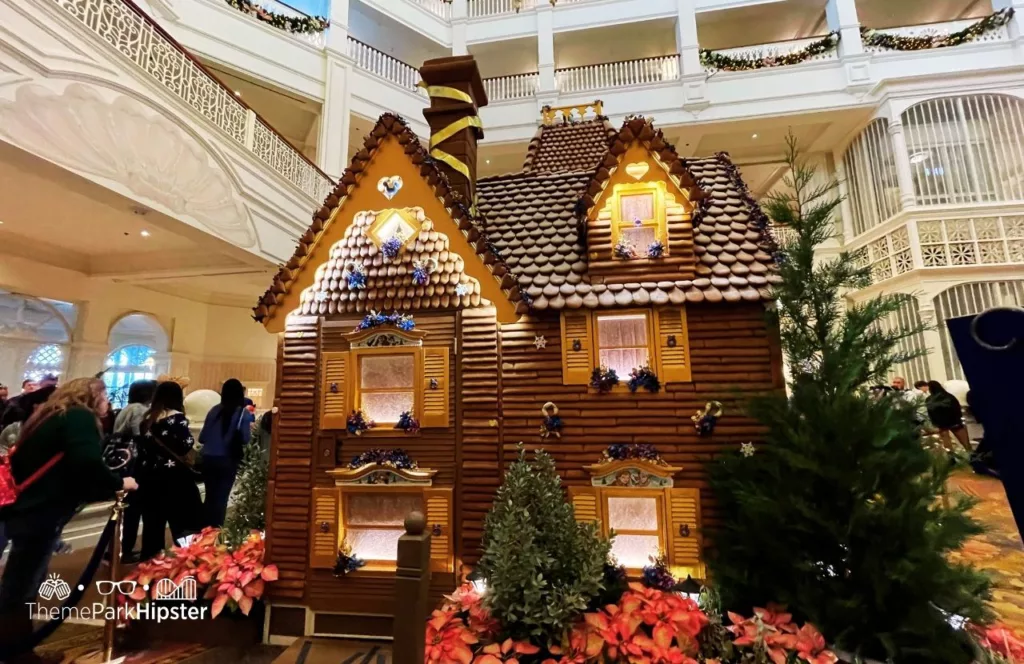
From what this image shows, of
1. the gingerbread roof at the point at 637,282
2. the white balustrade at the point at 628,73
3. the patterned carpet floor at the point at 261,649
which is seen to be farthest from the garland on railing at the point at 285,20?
the patterned carpet floor at the point at 261,649

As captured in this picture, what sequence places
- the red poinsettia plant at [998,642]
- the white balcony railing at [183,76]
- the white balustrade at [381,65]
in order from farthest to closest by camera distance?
1. the white balustrade at [381,65]
2. the white balcony railing at [183,76]
3. the red poinsettia plant at [998,642]

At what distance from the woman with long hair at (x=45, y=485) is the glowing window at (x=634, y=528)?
399 centimetres

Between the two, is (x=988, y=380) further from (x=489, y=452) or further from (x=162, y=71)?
(x=162, y=71)

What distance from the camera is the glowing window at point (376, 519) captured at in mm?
4477

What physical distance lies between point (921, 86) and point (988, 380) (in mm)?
15812

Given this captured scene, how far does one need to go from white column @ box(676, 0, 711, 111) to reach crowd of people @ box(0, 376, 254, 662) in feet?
49.1

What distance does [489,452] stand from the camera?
14.5ft

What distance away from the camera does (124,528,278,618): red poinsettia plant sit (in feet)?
14.0

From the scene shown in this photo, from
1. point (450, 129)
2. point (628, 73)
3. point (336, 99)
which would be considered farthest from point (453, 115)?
point (628, 73)

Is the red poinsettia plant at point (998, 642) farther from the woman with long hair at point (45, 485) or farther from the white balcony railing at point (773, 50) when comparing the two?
the white balcony railing at point (773, 50)

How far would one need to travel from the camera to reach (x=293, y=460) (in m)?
4.59

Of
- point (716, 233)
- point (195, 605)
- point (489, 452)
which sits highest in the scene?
point (716, 233)

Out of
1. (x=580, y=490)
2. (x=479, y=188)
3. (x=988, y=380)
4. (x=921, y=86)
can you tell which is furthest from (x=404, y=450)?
(x=921, y=86)

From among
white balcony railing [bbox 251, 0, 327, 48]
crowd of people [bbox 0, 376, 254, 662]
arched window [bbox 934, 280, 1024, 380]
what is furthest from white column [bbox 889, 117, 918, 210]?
white balcony railing [bbox 251, 0, 327, 48]
